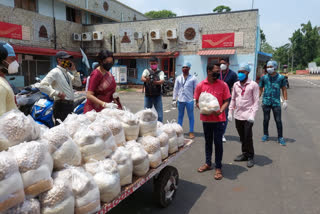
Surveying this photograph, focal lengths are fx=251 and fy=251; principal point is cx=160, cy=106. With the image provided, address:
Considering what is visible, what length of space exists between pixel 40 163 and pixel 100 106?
216 centimetres

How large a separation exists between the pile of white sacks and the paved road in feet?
3.03

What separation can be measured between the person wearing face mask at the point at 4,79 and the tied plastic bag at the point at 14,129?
1.15 feet

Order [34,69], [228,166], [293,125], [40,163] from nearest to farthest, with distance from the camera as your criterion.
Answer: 1. [40,163]
2. [228,166]
3. [293,125]
4. [34,69]

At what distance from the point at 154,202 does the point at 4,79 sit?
7.42ft

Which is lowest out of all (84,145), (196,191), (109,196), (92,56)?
(196,191)

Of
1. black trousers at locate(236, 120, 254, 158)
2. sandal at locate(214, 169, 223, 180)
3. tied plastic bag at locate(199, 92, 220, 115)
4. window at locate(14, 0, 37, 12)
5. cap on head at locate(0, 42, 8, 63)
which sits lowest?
sandal at locate(214, 169, 223, 180)

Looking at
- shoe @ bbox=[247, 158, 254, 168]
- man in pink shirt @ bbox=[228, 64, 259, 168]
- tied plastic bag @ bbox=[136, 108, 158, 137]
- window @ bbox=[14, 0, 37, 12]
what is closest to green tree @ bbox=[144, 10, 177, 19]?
window @ bbox=[14, 0, 37, 12]

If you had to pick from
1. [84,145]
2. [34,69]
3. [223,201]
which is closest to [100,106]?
[84,145]

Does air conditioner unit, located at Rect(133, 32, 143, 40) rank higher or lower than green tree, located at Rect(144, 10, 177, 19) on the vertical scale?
lower

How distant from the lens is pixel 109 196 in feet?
7.10

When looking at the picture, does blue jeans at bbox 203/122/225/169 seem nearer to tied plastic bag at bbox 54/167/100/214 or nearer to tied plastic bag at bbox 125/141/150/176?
tied plastic bag at bbox 125/141/150/176

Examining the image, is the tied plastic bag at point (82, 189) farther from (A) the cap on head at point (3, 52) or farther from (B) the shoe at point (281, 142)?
(B) the shoe at point (281, 142)

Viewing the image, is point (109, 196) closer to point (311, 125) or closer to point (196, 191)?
point (196, 191)

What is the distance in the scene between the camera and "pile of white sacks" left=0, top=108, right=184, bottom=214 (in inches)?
65.2
